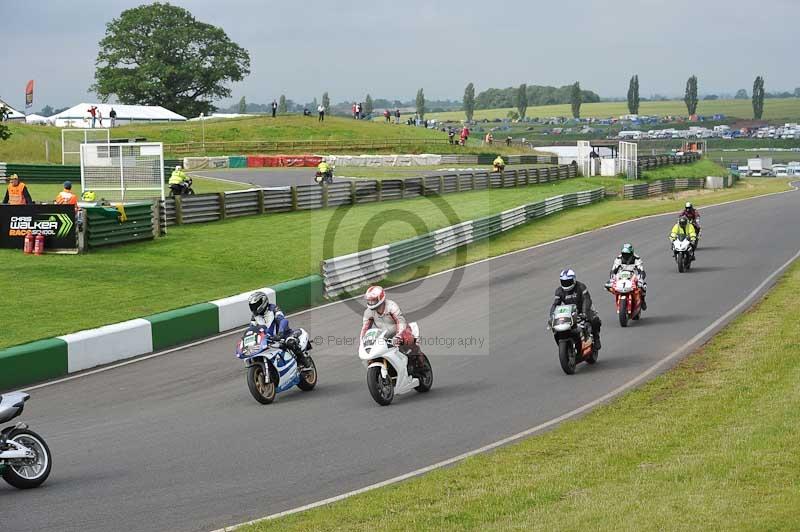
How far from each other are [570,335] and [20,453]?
8702 mm

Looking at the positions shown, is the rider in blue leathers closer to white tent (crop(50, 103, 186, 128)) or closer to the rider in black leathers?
the rider in black leathers

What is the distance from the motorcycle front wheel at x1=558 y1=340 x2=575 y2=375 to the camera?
52.9 ft

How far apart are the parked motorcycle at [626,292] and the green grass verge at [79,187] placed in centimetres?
2608

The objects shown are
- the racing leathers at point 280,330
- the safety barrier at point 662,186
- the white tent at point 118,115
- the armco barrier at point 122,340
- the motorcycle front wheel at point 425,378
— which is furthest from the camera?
the white tent at point 118,115

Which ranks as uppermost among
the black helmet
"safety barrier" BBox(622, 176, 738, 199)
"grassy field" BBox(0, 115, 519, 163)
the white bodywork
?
"grassy field" BBox(0, 115, 519, 163)

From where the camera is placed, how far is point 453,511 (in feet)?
29.1

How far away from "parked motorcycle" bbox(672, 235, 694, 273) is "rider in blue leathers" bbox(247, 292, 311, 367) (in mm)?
15728

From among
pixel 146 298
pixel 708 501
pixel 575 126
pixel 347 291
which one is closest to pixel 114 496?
pixel 708 501

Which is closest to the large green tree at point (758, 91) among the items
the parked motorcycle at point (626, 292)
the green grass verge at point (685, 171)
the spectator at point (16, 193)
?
the green grass verge at point (685, 171)

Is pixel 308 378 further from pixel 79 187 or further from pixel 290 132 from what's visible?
pixel 290 132

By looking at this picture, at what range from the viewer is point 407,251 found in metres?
29.4

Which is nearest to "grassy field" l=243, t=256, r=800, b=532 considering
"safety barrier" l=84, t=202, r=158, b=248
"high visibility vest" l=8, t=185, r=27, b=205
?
"safety barrier" l=84, t=202, r=158, b=248

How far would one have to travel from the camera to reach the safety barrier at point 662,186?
197 ft

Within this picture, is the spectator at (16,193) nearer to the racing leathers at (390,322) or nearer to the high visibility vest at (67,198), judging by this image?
the high visibility vest at (67,198)
